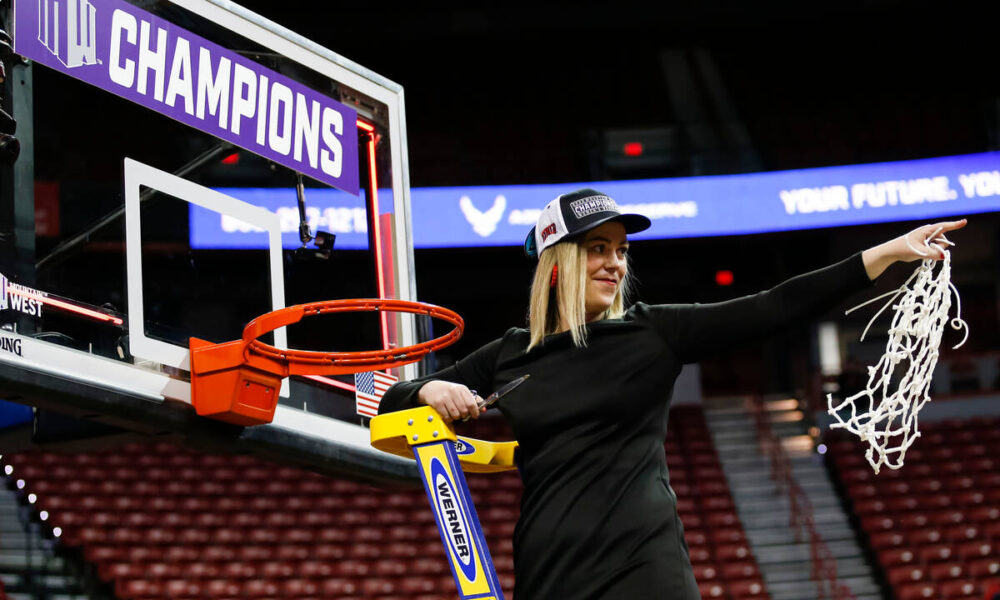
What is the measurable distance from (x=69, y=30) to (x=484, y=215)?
30.5 ft

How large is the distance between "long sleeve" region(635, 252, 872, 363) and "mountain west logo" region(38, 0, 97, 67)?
2099mm

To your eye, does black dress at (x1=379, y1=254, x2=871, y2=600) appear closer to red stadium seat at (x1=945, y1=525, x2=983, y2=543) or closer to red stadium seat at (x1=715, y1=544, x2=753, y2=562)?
red stadium seat at (x1=715, y1=544, x2=753, y2=562)

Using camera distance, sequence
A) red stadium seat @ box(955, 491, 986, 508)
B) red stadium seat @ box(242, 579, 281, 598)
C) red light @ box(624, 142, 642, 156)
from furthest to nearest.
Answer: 1. red light @ box(624, 142, 642, 156)
2. red stadium seat @ box(955, 491, 986, 508)
3. red stadium seat @ box(242, 579, 281, 598)

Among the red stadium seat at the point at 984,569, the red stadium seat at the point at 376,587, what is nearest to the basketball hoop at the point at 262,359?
the red stadium seat at the point at 376,587

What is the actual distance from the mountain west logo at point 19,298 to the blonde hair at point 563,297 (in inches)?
60.6

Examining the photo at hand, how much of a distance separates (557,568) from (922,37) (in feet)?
50.5

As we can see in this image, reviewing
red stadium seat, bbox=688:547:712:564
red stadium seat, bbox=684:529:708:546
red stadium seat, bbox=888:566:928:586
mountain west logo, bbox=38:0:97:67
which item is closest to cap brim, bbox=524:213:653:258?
mountain west logo, bbox=38:0:97:67

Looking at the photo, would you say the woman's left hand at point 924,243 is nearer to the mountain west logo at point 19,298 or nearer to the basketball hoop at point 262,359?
the basketball hoop at point 262,359

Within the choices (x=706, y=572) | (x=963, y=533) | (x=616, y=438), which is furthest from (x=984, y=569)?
(x=616, y=438)

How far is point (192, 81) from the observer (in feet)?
12.3

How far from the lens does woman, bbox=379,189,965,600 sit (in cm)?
206

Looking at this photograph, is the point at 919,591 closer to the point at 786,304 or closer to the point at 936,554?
the point at 936,554

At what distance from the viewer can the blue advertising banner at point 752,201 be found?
12.5 m

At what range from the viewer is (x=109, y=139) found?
3.57 metres
